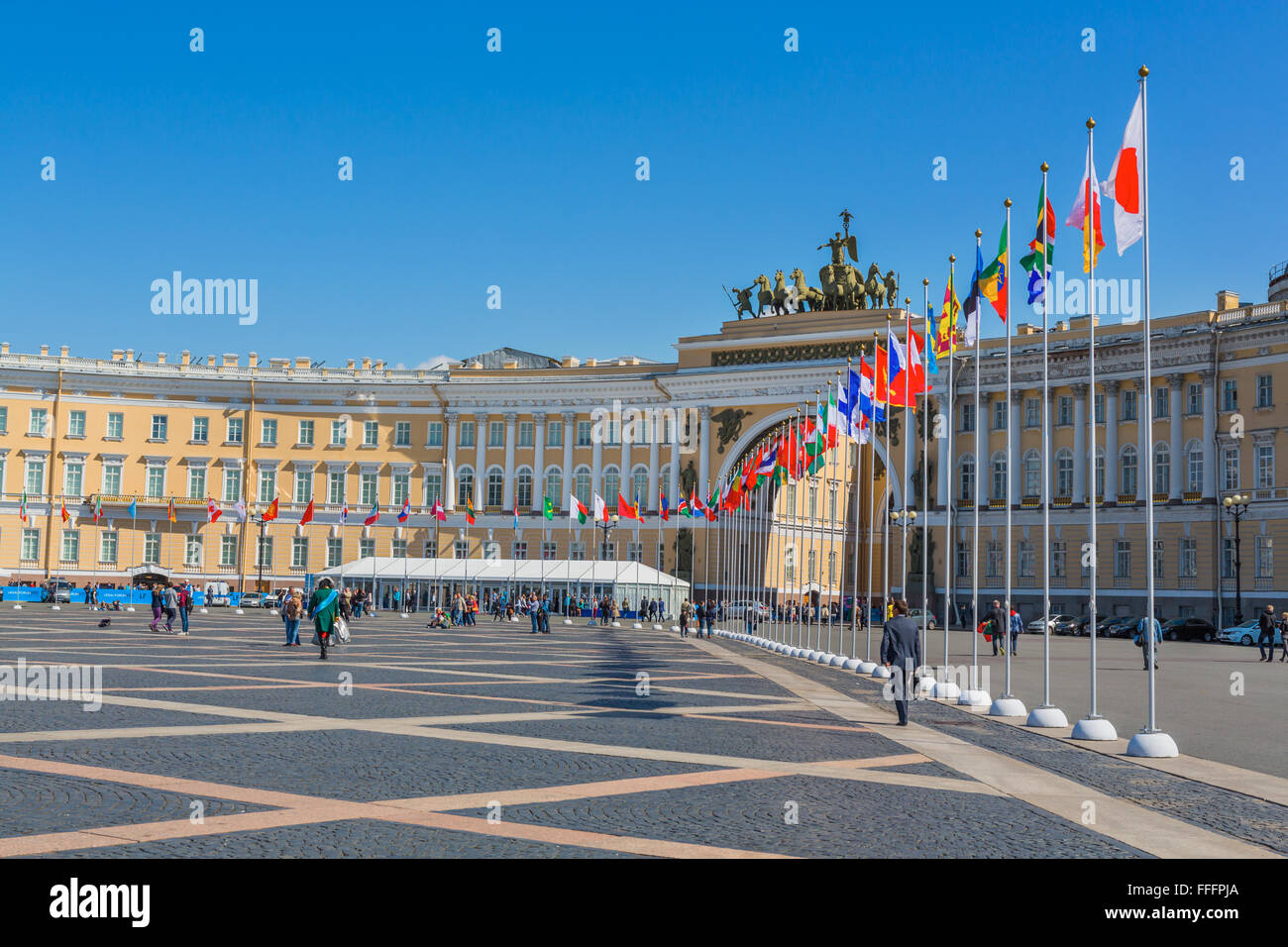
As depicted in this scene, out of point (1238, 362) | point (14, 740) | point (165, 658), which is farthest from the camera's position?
point (1238, 362)

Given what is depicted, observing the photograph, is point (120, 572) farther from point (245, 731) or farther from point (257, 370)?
point (245, 731)

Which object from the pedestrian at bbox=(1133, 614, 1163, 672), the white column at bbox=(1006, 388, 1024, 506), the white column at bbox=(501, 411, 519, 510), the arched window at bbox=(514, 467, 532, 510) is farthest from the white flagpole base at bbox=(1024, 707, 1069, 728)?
the white column at bbox=(501, 411, 519, 510)

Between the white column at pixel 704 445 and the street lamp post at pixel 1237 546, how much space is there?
31.1 metres

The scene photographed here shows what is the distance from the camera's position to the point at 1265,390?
62.2 meters

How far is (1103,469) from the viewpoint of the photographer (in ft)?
227

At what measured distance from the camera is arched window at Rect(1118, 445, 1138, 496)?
2660 inches

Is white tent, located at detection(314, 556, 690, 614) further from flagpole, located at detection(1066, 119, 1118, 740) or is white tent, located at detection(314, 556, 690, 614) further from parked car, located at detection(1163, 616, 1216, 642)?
flagpole, located at detection(1066, 119, 1118, 740)

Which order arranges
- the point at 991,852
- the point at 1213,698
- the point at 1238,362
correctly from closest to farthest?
the point at 991,852 → the point at 1213,698 → the point at 1238,362

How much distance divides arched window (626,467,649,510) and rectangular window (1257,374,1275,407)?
37632 millimetres

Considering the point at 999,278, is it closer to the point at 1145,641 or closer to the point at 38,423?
the point at 1145,641

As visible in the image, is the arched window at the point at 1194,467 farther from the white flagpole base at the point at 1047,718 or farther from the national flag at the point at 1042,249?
the white flagpole base at the point at 1047,718

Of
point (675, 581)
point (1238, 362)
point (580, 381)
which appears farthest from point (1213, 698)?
point (580, 381)

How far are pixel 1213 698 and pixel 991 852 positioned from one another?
653 inches

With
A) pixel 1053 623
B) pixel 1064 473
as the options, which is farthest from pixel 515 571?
pixel 1064 473
